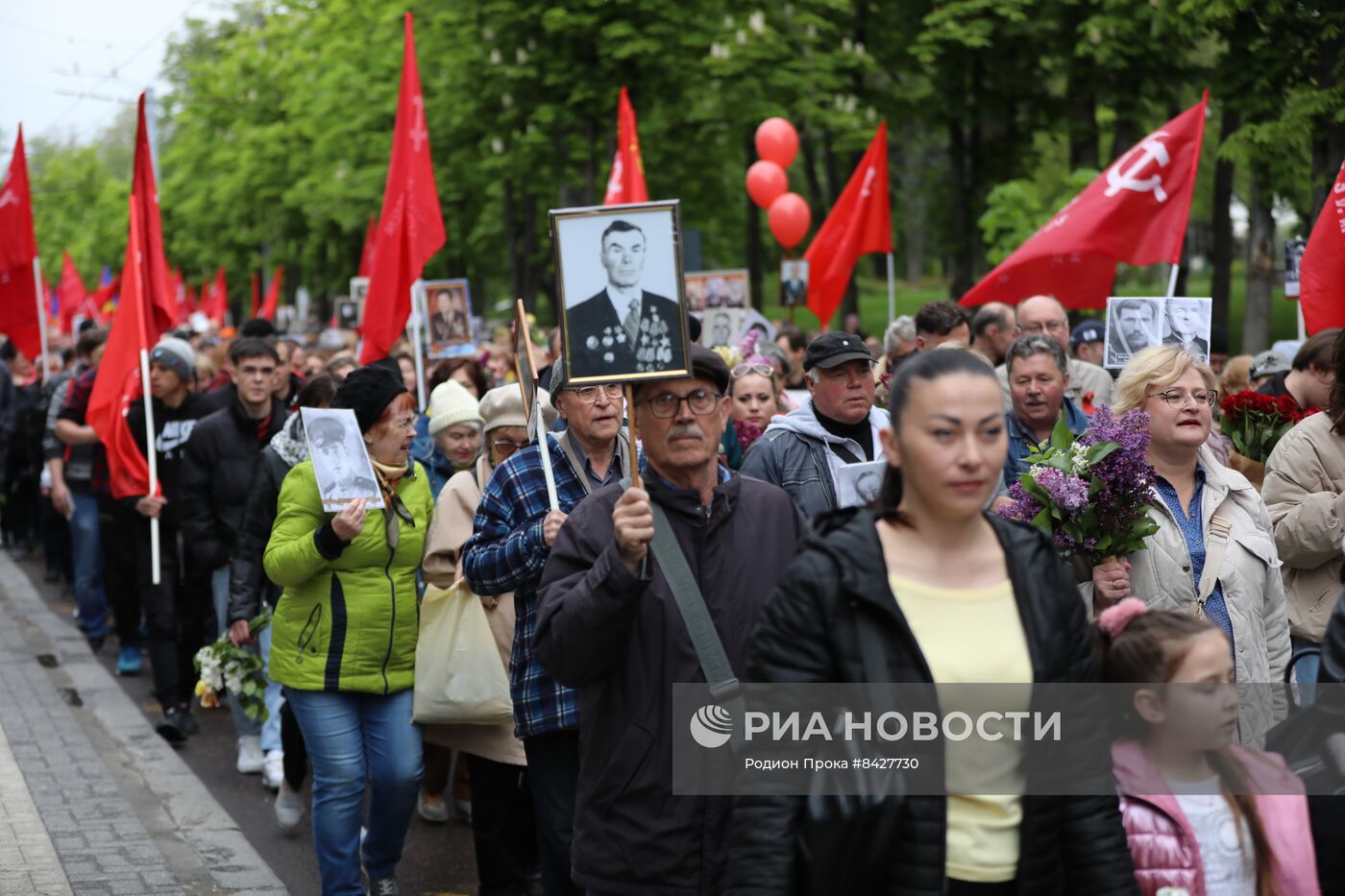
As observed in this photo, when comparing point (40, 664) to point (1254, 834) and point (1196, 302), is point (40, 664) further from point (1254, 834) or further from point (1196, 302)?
point (1254, 834)

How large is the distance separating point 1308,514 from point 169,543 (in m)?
7.21

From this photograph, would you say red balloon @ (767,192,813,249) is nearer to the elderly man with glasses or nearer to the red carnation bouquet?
the elderly man with glasses

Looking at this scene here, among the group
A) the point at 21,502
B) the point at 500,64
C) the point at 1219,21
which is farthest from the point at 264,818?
the point at 500,64

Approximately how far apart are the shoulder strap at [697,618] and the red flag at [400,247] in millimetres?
7732

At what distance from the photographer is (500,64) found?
2623cm

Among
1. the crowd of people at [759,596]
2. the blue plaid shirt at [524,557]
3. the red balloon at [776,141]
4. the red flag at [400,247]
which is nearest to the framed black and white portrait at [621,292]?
the crowd of people at [759,596]

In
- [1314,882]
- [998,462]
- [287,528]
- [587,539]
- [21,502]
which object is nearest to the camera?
[998,462]

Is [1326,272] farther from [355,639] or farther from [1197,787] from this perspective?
[1197,787]

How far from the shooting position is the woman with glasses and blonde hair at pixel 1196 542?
527 centimetres

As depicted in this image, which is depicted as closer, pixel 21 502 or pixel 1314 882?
pixel 1314 882

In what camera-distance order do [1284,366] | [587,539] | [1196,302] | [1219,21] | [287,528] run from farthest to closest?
[1219,21] → [1284,366] → [1196,302] → [287,528] → [587,539]

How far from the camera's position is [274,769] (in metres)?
8.92

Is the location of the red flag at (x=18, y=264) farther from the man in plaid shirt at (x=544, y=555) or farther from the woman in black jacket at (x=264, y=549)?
the man in plaid shirt at (x=544, y=555)

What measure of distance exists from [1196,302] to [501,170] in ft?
68.5
